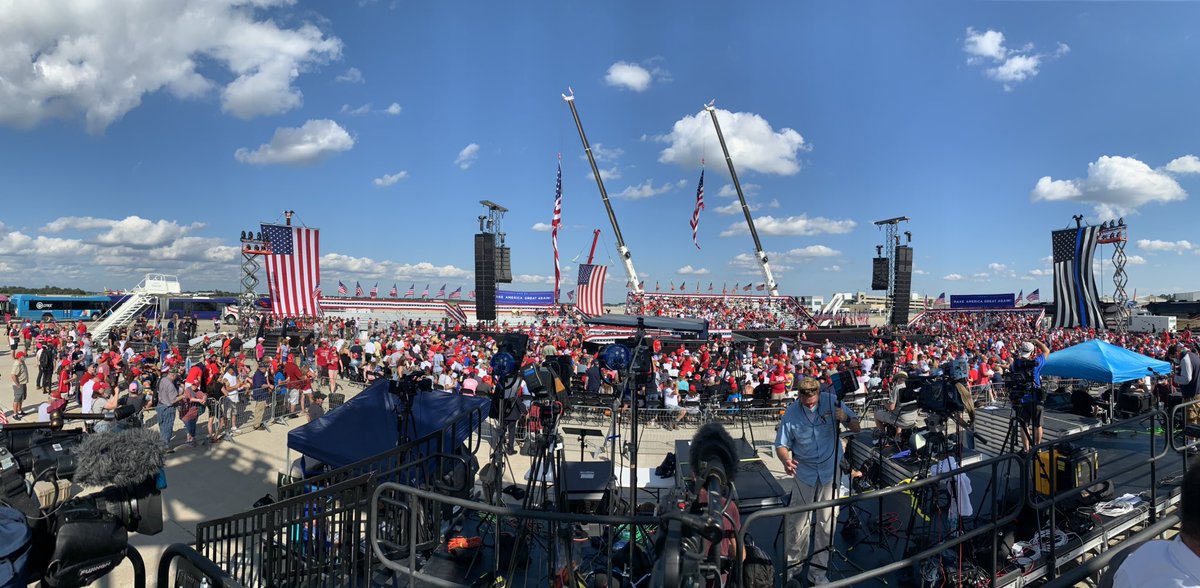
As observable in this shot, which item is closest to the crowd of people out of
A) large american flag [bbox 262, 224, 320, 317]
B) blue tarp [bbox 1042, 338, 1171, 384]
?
large american flag [bbox 262, 224, 320, 317]

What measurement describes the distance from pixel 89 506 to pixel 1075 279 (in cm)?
3152

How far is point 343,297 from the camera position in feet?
135

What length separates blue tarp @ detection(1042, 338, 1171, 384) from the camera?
7.95 m

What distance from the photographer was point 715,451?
286cm

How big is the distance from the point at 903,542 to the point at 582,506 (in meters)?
3.44

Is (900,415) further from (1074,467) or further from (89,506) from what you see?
(89,506)

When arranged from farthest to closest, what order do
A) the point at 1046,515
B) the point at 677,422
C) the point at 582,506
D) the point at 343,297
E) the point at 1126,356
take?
1. the point at 343,297
2. the point at 677,422
3. the point at 1126,356
4. the point at 582,506
5. the point at 1046,515

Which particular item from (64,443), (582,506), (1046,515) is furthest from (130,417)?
(1046,515)

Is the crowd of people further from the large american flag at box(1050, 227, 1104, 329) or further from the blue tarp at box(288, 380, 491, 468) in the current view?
the blue tarp at box(288, 380, 491, 468)

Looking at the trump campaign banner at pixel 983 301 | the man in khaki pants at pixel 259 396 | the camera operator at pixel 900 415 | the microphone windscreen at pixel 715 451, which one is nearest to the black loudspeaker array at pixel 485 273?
the man in khaki pants at pixel 259 396

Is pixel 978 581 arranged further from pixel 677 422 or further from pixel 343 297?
pixel 343 297

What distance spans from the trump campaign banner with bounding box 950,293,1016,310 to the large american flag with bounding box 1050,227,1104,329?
2792 centimetres

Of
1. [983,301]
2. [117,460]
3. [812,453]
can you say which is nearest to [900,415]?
[812,453]

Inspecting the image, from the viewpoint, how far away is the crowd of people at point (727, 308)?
122ft
